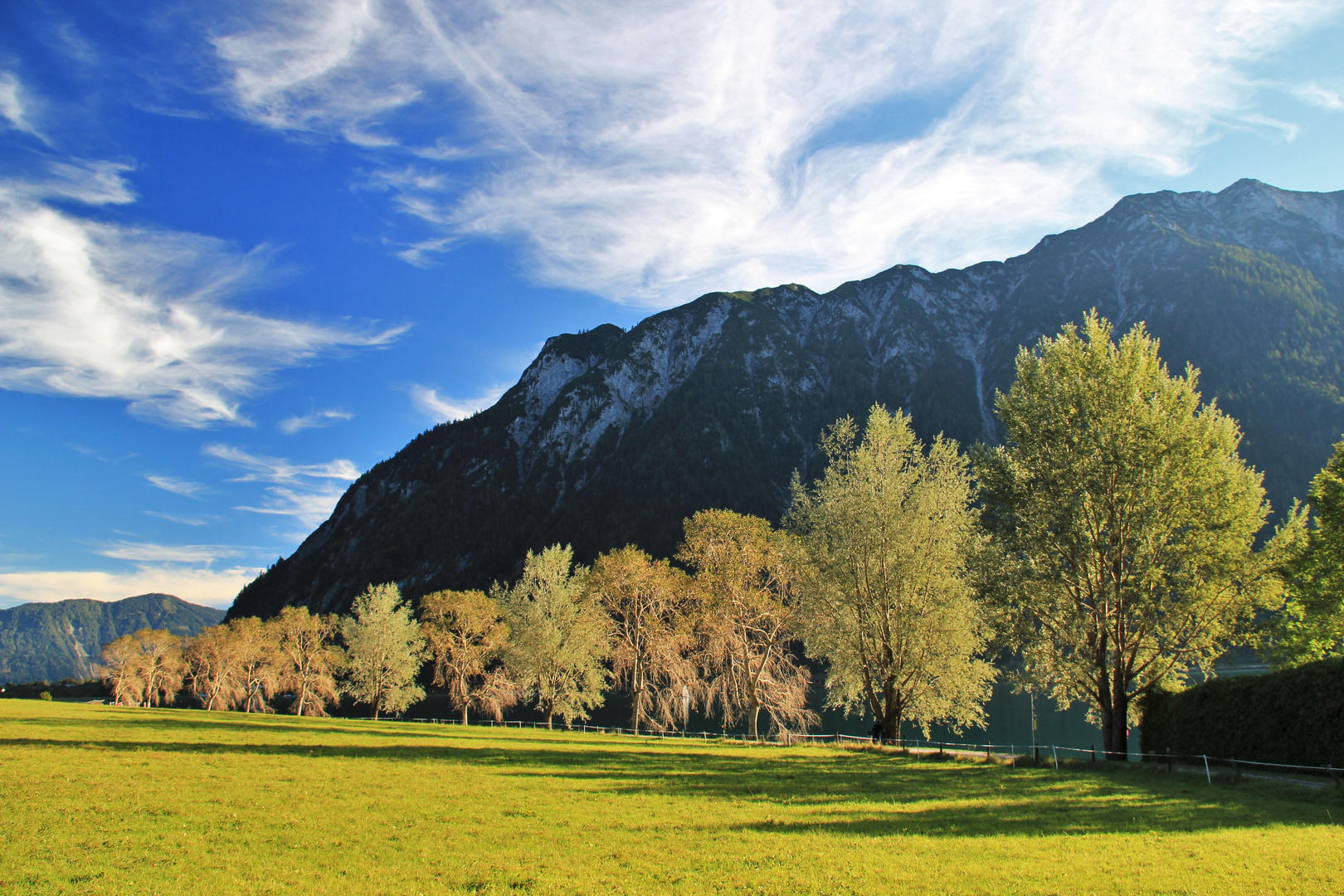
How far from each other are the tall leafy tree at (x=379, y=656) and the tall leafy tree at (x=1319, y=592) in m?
66.8

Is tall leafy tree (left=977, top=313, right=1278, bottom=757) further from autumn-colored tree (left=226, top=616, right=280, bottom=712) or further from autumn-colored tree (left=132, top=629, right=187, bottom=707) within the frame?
autumn-colored tree (left=132, top=629, right=187, bottom=707)

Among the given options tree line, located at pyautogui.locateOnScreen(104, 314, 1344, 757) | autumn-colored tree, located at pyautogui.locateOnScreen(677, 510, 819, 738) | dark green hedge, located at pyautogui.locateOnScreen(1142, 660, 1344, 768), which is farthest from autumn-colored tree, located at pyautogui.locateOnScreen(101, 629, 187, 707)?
dark green hedge, located at pyautogui.locateOnScreen(1142, 660, 1344, 768)

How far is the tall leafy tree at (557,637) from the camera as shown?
54594 mm

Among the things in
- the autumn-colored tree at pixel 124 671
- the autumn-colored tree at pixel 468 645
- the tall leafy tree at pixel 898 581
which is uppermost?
the tall leafy tree at pixel 898 581

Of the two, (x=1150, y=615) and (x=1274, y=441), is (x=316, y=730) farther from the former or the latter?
(x=1274, y=441)

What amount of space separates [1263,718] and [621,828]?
2381 centimetres

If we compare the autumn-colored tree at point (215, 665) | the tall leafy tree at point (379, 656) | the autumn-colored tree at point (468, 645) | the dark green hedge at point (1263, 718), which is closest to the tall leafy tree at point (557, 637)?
the autumn-colored tree at point (468, 645)

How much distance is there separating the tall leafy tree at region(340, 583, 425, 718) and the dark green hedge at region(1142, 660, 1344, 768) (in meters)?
62.1

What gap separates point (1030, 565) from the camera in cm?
2711

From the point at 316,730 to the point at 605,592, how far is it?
75.6 feet

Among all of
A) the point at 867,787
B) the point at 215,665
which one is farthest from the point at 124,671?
the point at 867,787

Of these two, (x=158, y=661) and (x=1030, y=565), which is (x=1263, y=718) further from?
(x=158, y=661)

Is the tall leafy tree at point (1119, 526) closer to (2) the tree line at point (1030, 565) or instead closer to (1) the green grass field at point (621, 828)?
(2) the tree line at point (1030, 565)

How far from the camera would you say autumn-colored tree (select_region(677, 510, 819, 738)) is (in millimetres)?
42281
